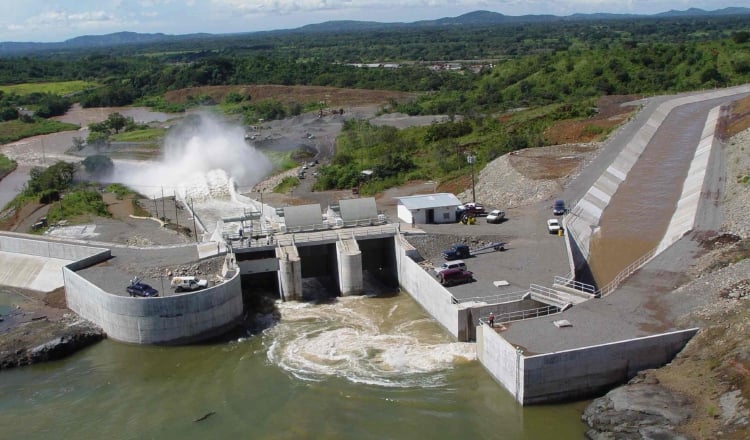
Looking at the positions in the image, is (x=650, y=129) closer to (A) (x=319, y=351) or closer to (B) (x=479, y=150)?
(B) (x=479, y=150)

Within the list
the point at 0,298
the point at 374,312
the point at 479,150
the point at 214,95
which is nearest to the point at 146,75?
the point at 214,95

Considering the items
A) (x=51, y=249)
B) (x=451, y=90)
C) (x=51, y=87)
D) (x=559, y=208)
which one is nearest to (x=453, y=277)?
(x=559, y=208)

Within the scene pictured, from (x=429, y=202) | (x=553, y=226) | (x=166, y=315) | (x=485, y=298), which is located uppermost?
(x=429, y=202)

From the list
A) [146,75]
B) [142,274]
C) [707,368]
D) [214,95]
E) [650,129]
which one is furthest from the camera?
[146,75]

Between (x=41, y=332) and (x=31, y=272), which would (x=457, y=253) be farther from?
(x=31, y=272)

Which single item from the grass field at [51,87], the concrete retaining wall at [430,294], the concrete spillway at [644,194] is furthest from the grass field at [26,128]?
the concrete retaining wall at [430,294]

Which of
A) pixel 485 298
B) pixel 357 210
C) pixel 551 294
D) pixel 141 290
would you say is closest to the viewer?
pixel 551 294

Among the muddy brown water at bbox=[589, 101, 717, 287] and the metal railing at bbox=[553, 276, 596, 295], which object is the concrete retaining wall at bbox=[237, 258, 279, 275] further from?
the muddy brown water at bbox=[589, 101, 717, 287]
